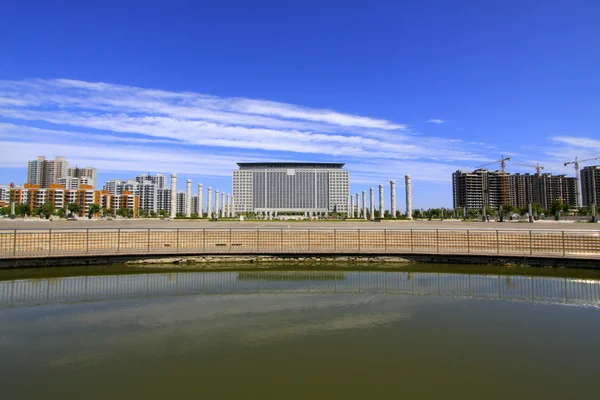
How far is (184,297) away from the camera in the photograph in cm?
1037

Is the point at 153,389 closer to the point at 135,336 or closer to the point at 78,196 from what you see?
the point at 135,336

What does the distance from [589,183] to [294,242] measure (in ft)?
460

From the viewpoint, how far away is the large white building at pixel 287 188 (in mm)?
166250

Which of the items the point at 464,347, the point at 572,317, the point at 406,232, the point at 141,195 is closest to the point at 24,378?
the point at 464,347

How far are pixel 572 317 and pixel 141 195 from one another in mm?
189266

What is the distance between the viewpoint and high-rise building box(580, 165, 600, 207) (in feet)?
374

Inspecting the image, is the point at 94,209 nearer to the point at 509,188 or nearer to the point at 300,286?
the point at 300,286

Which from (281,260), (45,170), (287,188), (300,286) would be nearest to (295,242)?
(281,260)

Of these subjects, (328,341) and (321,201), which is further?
(321,201)

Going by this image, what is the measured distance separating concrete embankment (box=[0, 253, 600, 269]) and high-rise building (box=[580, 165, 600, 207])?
127 meters

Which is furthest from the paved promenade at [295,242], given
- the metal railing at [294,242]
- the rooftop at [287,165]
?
the rooftop at [287,165]

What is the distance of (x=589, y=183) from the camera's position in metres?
119

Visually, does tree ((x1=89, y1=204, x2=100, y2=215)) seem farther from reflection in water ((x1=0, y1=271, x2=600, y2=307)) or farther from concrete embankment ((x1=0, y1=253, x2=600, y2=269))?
reflection in water ((x1=0, y1=271, x2=600, y2=307))

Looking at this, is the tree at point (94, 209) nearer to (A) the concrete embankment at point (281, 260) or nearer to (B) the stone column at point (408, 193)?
(B) the stone column at point (408, 193)
